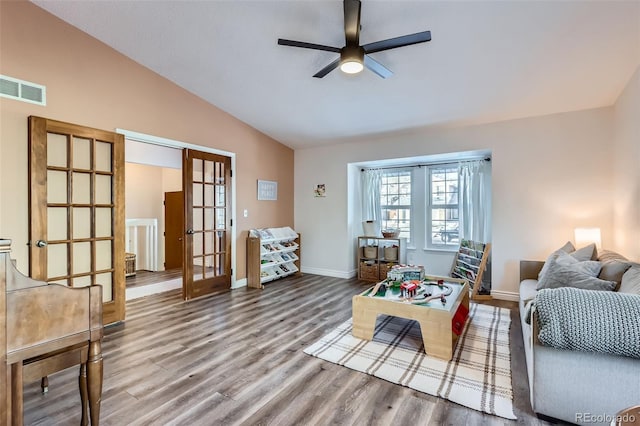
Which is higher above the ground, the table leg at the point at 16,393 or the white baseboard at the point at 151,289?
the table leg at the point at 16,393

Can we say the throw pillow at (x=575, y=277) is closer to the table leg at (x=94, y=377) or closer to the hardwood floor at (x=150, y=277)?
the table leg at (x=94, y=377)

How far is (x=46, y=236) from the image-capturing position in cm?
282

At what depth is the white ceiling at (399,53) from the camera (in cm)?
243

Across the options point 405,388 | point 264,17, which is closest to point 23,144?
point 264,17

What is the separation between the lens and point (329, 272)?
5.75 m

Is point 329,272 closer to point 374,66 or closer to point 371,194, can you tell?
point 371,194

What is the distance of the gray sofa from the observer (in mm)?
1574

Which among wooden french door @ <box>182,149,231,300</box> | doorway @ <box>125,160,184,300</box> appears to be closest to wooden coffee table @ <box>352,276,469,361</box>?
wooden french door @ <box>182,149,231,300</box>

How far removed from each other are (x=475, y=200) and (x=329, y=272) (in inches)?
111

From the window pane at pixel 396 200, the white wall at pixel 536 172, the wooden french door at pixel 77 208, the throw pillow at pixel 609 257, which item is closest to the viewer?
the throw pillow at pixel 609 257

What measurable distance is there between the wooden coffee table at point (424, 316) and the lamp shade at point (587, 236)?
166 centimetres

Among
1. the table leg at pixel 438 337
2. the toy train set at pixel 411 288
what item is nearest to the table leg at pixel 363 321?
the toy train set at pixel 411 288

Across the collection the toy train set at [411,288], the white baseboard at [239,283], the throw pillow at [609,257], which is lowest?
the white baseboard at [239,283]

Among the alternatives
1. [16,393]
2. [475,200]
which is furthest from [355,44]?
[475,200]
